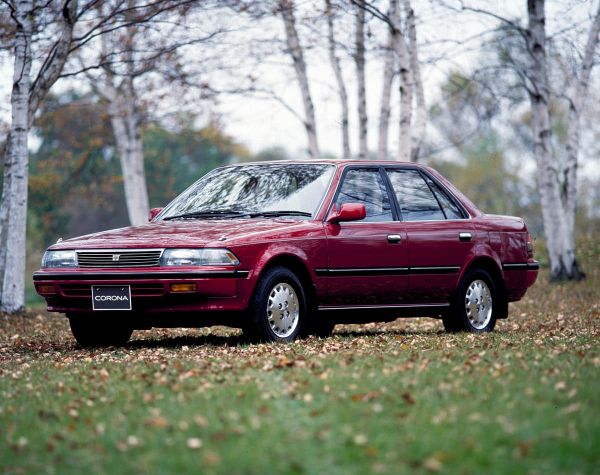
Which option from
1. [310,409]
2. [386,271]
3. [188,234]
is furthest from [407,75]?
[310,409]

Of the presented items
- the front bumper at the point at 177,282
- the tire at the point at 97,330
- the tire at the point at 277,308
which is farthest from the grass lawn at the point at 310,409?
the tire at the point at 97,330

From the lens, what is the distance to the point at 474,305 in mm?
12289

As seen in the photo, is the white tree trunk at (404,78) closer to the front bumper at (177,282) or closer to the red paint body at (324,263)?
the red paint body at (324,263)

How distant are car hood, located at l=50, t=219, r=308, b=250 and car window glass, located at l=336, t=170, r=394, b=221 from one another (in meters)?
0.78

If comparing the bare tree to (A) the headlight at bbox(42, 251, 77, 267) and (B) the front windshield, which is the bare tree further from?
(A) the headlight at bbox(42, 251, 77, 267)

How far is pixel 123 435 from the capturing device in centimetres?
605

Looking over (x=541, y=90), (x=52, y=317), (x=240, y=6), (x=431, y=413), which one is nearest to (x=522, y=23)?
(x=541, y=90)

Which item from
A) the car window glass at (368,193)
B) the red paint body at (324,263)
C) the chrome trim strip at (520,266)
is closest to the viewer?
the red paint body at (324,263)

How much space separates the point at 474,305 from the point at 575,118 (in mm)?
15684

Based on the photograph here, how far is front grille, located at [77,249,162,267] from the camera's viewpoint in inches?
400

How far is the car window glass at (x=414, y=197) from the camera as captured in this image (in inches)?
468

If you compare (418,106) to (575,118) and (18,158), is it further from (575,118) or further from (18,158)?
(18,158)

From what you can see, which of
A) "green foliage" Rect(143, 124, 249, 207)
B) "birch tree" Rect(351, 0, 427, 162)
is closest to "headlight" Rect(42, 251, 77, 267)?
"birch tree" Rect(351, 0, 427, 162)

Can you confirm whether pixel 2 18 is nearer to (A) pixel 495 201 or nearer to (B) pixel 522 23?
(B) pixel 522 23
